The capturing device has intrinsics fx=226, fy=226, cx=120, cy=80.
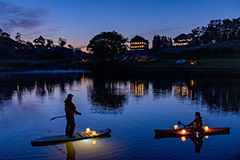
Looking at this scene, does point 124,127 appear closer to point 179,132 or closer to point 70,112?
point 179,132

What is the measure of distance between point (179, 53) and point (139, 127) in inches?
4187

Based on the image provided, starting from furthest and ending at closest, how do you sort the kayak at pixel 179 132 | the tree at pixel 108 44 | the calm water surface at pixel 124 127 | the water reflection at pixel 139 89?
the tree at pixel 108 44, the water reflection at pixel 139 89, the kayak at pixel 179 132, the calm water surface at pixel 124 127

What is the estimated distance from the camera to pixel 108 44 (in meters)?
98.4

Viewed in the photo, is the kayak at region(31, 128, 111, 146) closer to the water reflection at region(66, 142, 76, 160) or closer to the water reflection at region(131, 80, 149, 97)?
the water reflection at region(66, 142, 76, 160)

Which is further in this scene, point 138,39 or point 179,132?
point 138,39

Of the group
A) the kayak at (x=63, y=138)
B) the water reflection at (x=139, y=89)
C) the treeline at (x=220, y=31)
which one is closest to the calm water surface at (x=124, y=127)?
the kayak at (x=63, y=138)

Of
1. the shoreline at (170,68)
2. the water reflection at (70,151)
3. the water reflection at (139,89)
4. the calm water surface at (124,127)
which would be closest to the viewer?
the water reflection at (70,151)

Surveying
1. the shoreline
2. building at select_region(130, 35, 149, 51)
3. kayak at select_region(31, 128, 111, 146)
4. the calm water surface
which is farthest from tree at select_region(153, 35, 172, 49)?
kayak at select_region(31, 128, 111, 146)

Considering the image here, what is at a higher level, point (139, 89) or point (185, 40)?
point (185, 40)

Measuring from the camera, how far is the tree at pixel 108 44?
9744 cm

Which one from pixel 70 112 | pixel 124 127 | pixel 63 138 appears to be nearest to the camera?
pixel 70 112

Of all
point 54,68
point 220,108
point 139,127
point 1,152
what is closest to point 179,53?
point 54,68

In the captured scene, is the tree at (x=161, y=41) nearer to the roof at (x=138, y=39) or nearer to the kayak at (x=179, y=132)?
the roof at (x=138, y=39)

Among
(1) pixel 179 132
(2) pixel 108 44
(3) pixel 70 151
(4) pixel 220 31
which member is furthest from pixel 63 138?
(4) pixel 220 31
